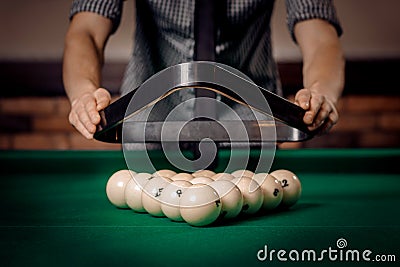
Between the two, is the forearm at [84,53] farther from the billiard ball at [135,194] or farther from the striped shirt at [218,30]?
the billiard ball at [135,194]

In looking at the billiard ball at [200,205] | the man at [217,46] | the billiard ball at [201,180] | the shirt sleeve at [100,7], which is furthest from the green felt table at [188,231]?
the shirt sleeve at [100,7]

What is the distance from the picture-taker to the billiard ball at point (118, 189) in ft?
4.16

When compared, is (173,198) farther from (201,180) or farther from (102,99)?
(102,99)

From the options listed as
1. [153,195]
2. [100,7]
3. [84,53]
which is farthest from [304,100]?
[100,7]

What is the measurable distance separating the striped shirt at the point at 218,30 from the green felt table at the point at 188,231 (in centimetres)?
70

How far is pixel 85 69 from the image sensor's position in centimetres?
189

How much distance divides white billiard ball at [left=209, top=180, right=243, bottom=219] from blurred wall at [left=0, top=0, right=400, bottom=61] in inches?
138

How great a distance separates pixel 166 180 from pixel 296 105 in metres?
0.40

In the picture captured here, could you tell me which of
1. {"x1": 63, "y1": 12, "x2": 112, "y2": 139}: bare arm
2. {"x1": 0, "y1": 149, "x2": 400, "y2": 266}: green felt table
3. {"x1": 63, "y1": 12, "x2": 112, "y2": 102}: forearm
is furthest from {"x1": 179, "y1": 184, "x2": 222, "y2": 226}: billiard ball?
{"x1": 63, "y1": 12, "x2": 112, "y2": 102}: forearm

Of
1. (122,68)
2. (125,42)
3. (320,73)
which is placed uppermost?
(125,42)

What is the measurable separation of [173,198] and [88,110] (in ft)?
1.73

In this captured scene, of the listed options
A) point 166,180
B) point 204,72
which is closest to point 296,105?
point 204,72

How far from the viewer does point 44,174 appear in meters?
2.03

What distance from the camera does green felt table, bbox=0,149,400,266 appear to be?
2.67 ft
